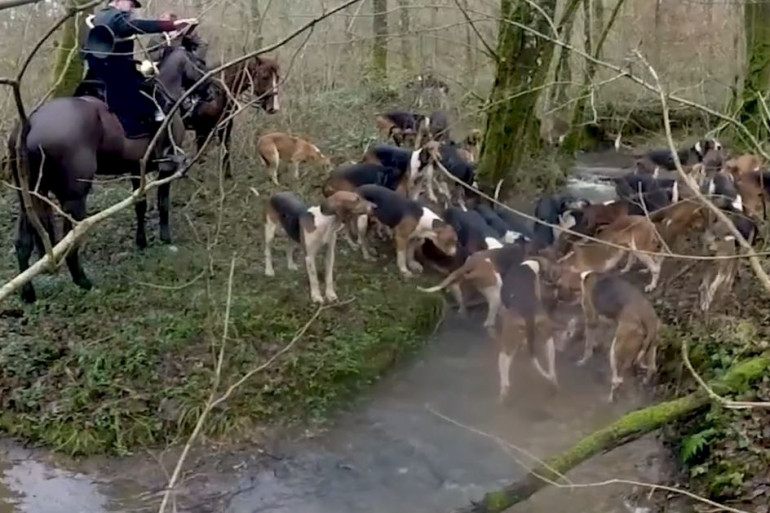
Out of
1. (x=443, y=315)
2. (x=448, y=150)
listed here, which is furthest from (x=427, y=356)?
(x=448, y=150)

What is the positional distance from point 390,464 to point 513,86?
582cm

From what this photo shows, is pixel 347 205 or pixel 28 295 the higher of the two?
pixel 347 205

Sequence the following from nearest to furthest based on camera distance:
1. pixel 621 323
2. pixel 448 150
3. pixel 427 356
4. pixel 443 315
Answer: pixel 621 323 → pixel 427 356 → pixel 443 315 → pixel 448 150

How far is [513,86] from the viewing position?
36.0 feet

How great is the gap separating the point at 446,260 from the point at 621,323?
7.82 feet

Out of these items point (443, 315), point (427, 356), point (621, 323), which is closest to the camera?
point (621, 323)

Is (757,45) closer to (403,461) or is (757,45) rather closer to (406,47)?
(406,47)

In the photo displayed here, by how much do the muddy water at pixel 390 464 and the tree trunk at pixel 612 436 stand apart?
24 centimetres

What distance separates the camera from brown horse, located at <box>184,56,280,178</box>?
35.6 feet

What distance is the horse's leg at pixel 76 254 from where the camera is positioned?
25.9 feet

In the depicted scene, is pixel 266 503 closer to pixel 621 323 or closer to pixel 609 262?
pixel 621 323

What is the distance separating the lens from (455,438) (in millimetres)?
6645

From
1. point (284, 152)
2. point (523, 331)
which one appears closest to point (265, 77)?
point (284, 152)

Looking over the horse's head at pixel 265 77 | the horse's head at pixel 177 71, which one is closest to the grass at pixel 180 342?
the horse's head at pixel 177 71
